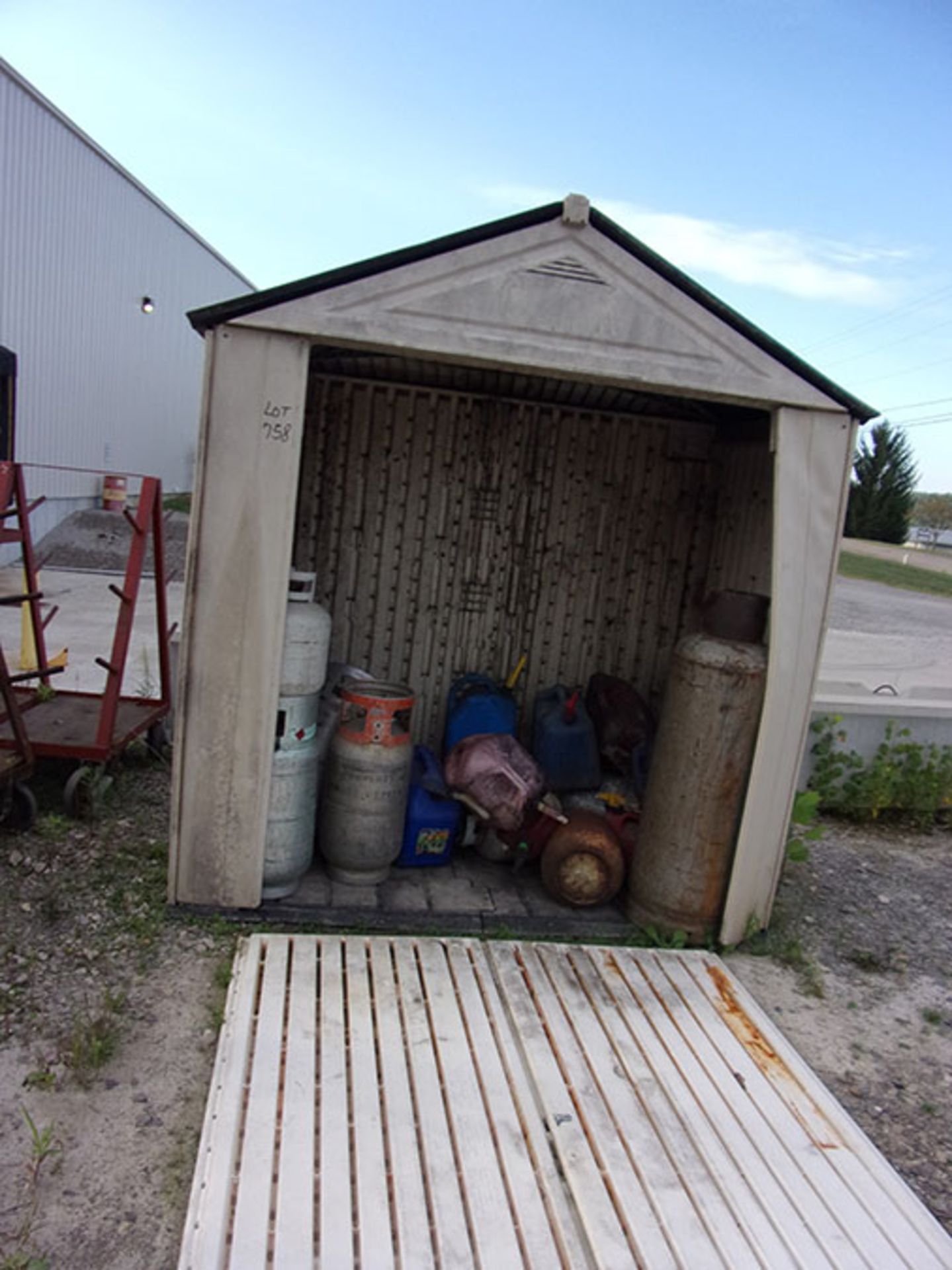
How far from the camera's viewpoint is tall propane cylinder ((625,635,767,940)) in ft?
13.3

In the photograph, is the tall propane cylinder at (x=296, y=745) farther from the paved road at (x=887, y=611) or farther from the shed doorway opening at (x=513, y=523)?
the paved road at (x=887, y=611)

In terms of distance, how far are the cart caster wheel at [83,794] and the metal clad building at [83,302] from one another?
33.3ft

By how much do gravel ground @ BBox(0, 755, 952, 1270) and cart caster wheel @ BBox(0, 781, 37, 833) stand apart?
65mm

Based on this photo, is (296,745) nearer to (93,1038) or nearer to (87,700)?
(93,1038)

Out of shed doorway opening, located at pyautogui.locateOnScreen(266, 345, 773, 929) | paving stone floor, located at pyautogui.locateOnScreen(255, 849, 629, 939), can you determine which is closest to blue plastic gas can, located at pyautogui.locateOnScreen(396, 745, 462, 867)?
paving stone floor, located at pyautogui.locateOnScreen(255, 849, 629, 939)

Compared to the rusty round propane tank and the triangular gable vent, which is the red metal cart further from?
the rusty round propane tank

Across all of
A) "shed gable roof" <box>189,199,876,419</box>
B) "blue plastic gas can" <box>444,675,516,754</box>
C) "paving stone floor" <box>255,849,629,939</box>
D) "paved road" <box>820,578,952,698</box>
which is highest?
"shed gable roof" <box>189,199,876,419</box>

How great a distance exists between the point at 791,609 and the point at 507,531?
208cm

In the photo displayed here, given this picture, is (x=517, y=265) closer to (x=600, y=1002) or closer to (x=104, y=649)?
(x=600, y=1002)

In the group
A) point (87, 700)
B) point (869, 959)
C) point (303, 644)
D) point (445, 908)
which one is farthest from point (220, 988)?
point (869, 959)

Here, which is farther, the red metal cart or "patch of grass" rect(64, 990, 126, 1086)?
the red metal cart

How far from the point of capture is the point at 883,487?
43469 millimetres

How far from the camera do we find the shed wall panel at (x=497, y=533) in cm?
537

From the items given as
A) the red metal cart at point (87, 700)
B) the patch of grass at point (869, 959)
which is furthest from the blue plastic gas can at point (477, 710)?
the patch of grass at point (869, 959)
